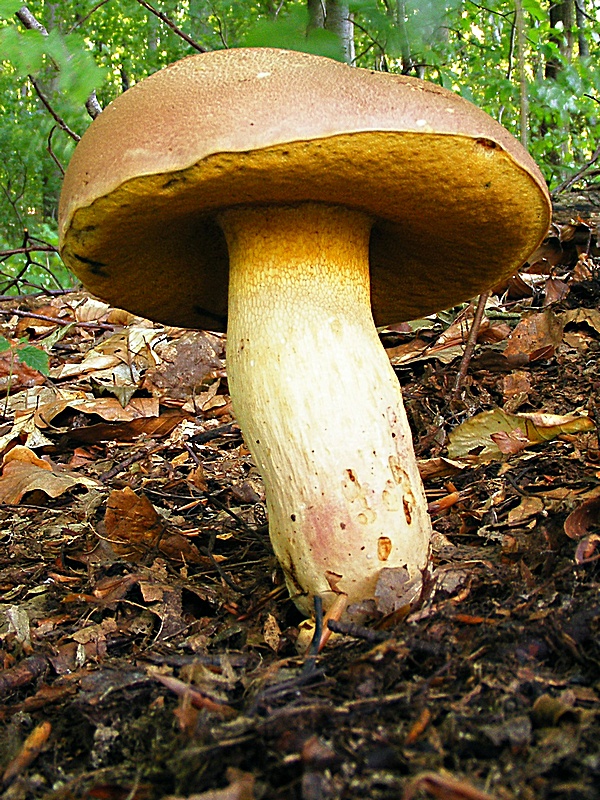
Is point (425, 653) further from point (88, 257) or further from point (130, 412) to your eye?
point (130, 412)

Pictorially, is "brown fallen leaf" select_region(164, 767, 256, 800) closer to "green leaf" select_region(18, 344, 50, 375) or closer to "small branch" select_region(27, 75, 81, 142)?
"green leaf" select_region(18, 344, 50, 375)

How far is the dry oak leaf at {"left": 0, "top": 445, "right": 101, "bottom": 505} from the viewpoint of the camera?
7.59 ft

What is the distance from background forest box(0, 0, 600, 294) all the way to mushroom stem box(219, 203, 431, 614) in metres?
0.73

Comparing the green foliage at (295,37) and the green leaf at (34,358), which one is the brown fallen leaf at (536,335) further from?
the green leaf at (34,358)

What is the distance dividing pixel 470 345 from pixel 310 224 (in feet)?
4.06

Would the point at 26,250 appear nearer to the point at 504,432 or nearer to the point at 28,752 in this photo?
the point at 504,432

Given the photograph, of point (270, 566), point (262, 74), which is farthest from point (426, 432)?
point (262, 74)

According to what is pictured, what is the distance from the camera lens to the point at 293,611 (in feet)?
5.14

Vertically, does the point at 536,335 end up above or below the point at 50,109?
below

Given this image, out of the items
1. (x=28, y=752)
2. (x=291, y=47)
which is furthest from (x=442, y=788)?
(x=291, y=47)

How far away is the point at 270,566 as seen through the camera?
1.76 meters

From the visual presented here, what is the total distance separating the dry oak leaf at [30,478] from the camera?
7.59 feet

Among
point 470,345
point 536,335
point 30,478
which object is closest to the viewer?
point 30,478

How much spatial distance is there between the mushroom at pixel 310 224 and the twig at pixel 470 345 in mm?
760
